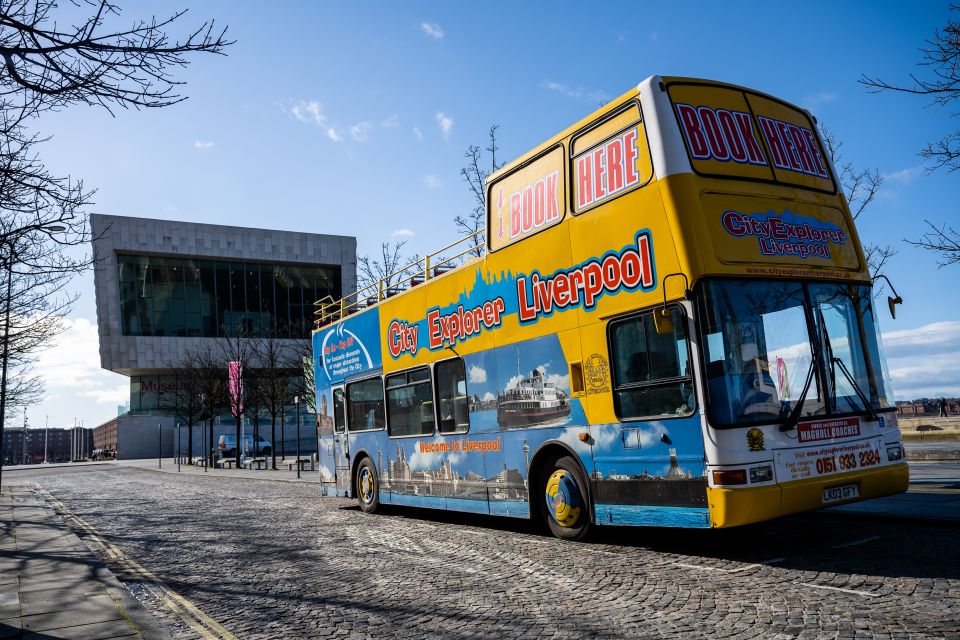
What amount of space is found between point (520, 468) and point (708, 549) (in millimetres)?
2642

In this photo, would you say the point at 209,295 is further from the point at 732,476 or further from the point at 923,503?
the point at 732,476

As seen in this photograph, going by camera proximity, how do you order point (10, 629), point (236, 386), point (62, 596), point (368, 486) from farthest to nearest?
point (236, 386)
point (368, 486)
point (62, 596)
point (10, 629)

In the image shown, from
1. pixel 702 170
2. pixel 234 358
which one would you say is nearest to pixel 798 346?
pixel 702 170

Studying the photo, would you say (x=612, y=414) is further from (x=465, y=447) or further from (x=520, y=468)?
(x=465, y=447)

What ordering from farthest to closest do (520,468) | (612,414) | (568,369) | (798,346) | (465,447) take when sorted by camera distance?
(465,447) → (520,468) → (568,369) → (612,414) → (798,346)

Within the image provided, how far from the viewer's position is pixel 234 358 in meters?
48.9

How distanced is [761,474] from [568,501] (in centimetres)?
262

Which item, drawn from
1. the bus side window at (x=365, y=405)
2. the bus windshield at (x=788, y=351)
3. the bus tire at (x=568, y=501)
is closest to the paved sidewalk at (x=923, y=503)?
the bus windshield at (x=788, y=351)

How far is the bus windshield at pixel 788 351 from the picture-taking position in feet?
22.7

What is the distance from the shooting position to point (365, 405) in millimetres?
14539

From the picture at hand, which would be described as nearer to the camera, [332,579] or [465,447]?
[332,579]

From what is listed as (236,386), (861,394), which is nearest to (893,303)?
(861,394)

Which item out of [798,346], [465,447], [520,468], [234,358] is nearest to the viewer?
[798,346]

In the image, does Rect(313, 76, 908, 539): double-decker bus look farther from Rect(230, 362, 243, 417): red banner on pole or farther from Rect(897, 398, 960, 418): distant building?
Rect(897, 398, 960, 418): distant building
